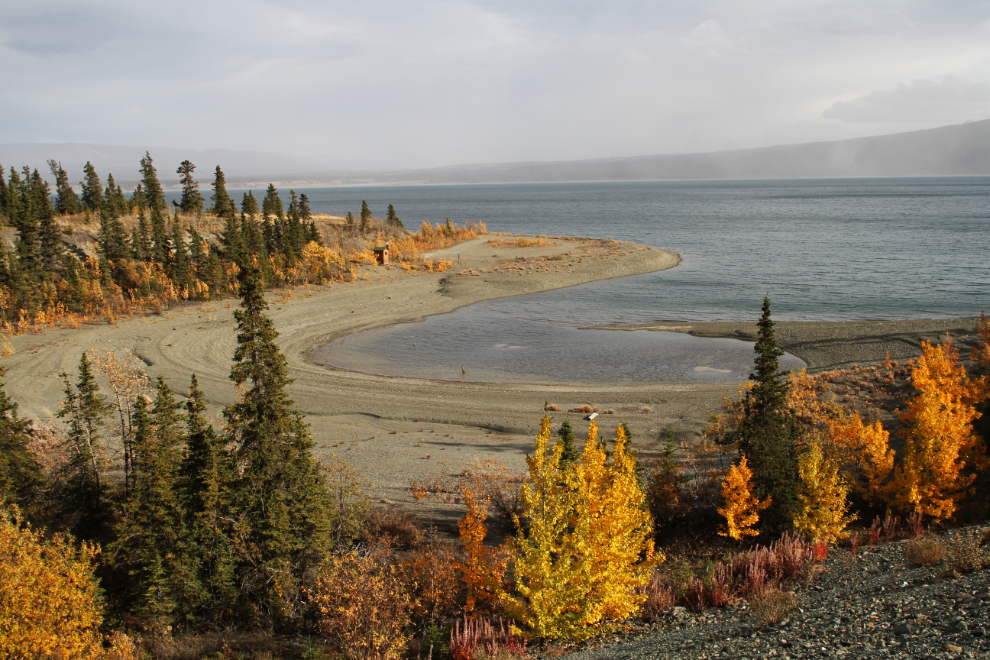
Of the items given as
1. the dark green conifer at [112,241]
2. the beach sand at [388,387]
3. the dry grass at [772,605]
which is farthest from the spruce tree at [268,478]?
the dark green conifer at [112,241]

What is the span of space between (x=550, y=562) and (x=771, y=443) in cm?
780

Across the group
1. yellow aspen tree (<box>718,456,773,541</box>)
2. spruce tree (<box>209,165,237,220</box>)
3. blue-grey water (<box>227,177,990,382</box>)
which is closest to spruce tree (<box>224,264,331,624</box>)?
yellow aspen tree (<box>718,456,773,541</box>)

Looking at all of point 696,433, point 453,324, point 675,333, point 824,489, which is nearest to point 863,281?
point 675,333

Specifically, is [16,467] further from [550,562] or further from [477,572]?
[550,562]

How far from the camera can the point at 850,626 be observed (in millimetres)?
8945

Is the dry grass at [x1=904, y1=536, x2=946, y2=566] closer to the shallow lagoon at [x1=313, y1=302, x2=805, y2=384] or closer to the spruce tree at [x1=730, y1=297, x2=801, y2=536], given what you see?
the spruce tree at [x1=730, y1=297, x2=801, y2=536]

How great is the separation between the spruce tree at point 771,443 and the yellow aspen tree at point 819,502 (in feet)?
0.83

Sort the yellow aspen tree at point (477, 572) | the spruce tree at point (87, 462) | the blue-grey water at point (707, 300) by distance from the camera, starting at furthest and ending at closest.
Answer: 1. the blue-grey water at point (707, 300)
2. the spruce tree at point (87, 462)
3. the yellow aspen tree at point (477, 572)

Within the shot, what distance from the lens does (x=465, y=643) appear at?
9883mm

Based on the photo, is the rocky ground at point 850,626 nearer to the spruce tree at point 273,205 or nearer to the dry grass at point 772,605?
the dry grass at point 772,605

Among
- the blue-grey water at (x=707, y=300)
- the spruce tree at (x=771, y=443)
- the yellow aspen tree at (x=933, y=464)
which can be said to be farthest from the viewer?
the blue-grey water at (x=707, y=300)

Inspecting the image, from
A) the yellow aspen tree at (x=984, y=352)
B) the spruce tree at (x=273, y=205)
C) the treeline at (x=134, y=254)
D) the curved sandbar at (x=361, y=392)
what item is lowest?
the curved sandbar at (x=361, y=392)

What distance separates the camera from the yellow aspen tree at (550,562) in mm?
9414

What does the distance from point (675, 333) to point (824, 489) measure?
1142 inches
